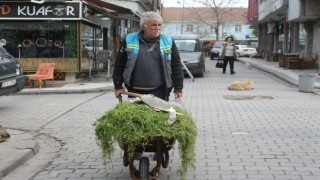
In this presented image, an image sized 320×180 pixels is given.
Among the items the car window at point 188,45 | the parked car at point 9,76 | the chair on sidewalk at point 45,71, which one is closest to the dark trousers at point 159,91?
the parked car at point 9,76

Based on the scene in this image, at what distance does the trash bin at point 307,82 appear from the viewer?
15.5 meters

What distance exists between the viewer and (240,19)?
92062mm

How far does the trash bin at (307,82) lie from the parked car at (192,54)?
5922mm

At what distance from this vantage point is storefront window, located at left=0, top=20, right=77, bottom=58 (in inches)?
717

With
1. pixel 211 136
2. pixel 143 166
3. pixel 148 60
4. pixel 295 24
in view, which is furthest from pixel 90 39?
pixel 295 24

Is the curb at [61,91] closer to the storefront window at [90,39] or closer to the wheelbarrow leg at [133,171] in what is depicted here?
the storefront window at [90,39]

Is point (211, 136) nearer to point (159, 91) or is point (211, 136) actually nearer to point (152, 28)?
point (159, 91)

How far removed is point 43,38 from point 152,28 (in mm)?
13577

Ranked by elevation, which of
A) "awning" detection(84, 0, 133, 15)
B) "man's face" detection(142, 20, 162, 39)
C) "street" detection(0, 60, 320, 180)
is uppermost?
"awning" detection(84, 0, 133, 15)

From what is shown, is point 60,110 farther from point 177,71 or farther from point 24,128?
point 177,71

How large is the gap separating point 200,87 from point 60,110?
665cm

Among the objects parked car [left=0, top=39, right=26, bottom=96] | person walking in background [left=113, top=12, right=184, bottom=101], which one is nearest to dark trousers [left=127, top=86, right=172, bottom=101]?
person walking in background [left=113, top=12, right=184, bottom=101]

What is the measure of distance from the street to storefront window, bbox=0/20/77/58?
4039 mm

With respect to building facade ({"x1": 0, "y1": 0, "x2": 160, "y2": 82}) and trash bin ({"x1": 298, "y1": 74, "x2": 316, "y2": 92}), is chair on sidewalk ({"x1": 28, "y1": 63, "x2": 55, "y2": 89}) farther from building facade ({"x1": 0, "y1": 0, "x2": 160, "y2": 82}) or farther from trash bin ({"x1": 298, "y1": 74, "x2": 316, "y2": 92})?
trash bin ({"x1": 298, "y1": 74, "x2": 316, "y2": 92})
